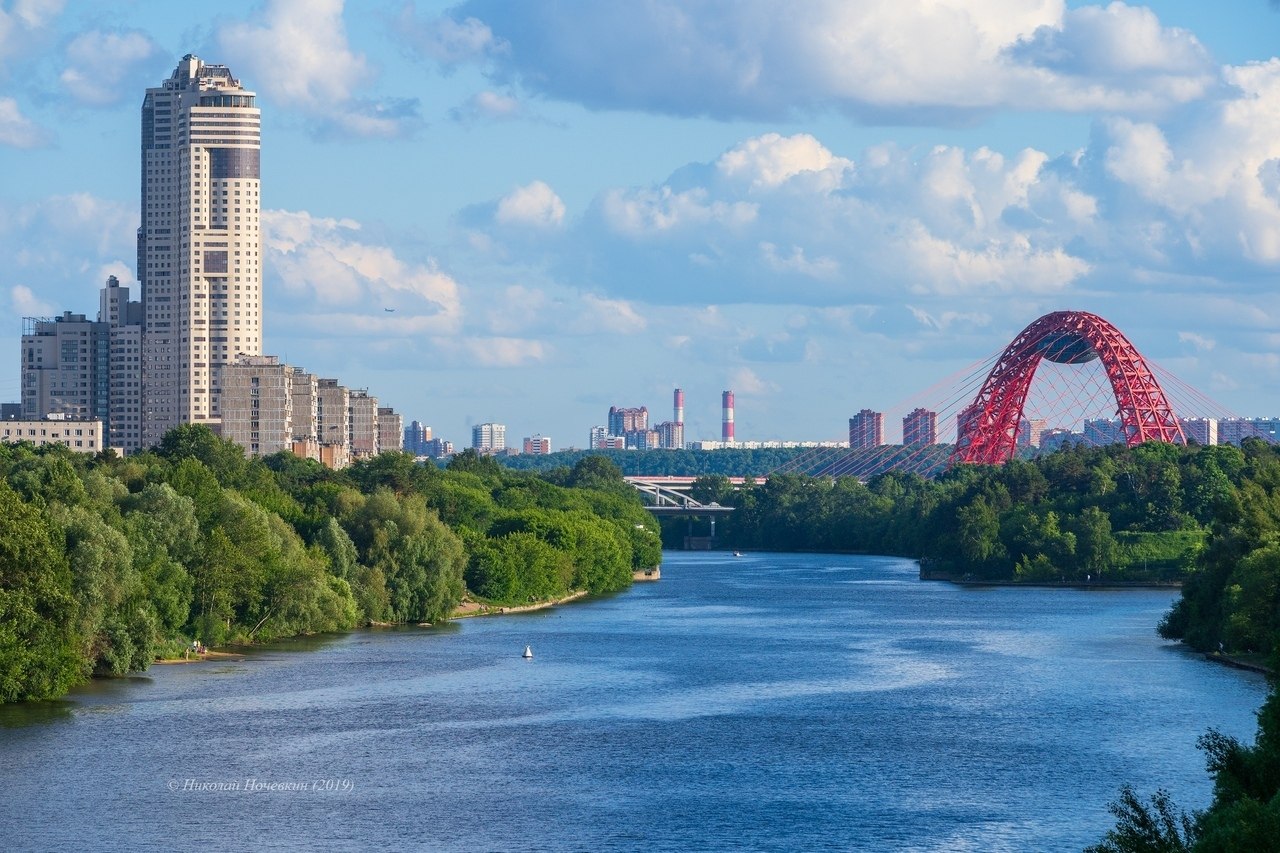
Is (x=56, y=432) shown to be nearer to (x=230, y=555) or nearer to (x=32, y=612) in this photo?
(x=230, y=555)

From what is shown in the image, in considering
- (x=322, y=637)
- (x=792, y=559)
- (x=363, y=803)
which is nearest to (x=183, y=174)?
(x=792, y=559)

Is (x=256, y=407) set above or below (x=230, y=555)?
above

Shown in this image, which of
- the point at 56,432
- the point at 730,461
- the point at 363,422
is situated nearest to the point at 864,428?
the point at 730,461

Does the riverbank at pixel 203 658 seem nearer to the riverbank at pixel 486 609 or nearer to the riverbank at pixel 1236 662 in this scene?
the riverbank at pixel 486 609

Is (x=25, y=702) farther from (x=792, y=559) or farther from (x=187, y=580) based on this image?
(x=792, y=559)

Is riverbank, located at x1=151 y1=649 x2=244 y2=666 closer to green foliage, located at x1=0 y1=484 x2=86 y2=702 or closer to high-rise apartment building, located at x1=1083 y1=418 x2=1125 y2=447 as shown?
green foliage, located at x1=0 y1=484 x2=86 y2=702

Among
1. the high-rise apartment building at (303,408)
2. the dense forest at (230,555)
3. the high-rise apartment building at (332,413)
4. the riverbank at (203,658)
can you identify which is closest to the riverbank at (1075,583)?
the dense forest at (230,555)
